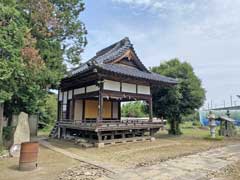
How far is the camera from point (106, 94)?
1215cm

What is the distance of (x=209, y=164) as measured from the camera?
7.35 meters

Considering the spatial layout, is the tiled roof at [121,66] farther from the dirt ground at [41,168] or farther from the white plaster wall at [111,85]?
the dirt ground at [41,168]

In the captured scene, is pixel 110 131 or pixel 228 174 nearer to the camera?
pixel 228 174

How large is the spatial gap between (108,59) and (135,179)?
877 cm

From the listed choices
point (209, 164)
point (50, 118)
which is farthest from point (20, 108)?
point (50, 118)

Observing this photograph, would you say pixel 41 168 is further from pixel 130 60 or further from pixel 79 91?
pixel 130 60

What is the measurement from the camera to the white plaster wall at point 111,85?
479 inches

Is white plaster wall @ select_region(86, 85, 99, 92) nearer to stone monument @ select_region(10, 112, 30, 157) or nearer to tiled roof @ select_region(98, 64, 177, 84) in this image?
tiled roof @ select_region(98, 64, 177, 84)

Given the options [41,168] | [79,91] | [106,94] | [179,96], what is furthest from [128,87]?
[41,168]

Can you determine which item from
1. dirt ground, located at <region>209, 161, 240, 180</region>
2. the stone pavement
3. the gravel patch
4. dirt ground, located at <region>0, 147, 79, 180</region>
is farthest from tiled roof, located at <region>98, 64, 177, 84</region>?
dirt ground, located at <region>209, 161, 240, 180</region>

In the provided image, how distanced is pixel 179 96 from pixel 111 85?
23.6ft

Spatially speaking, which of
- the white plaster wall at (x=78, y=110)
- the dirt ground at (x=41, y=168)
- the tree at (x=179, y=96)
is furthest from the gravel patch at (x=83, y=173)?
the tree at (x=179, y=96)

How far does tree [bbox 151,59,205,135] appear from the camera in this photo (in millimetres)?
17453

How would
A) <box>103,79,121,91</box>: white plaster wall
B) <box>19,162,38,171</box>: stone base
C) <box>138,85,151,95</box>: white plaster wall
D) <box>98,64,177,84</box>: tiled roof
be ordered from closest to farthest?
<box>19,162,38,171</box>: stone base
<box>98,64,177,84</box>: tiled roof
<box>103,79,121,91</box>: white plaster wall
<box>138,85,151,95</box>: white plaster wall
